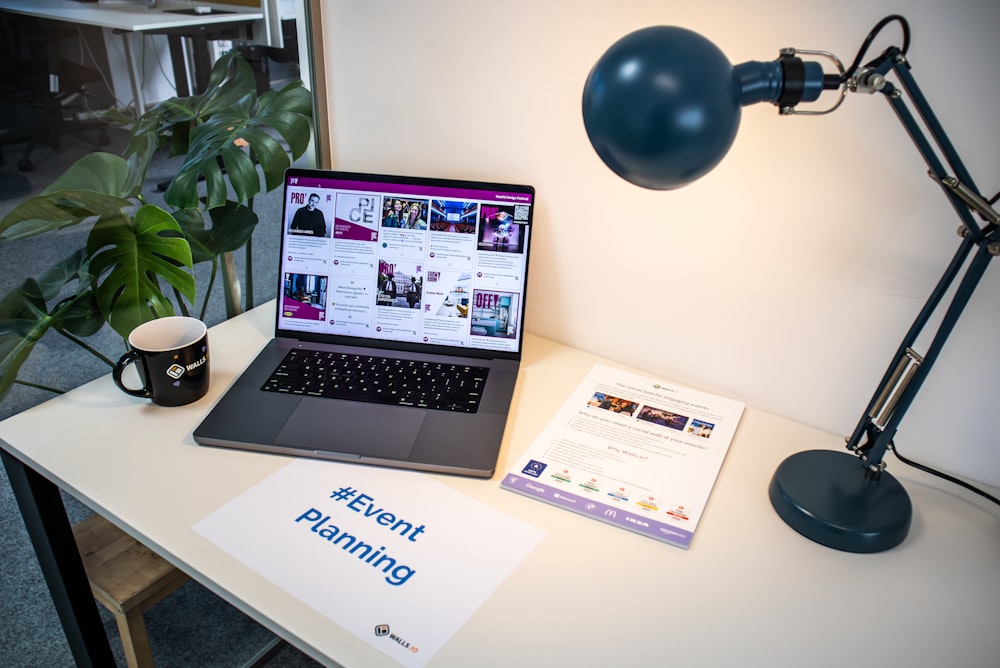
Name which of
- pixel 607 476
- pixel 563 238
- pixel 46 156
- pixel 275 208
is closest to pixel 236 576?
pixel 607 476

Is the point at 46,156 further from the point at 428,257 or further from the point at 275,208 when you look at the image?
the point at 428,257

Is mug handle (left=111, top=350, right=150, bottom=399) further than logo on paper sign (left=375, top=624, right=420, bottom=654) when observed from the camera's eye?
Yes

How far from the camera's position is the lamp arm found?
0.62 metres

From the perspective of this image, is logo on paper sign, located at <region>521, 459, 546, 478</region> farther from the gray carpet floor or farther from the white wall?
the gray carpet floor

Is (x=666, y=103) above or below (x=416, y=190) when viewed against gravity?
above

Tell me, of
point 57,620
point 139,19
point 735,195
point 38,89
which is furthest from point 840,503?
point 139,19

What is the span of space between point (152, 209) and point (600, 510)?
0.76 m

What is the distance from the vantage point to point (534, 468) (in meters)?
0.88

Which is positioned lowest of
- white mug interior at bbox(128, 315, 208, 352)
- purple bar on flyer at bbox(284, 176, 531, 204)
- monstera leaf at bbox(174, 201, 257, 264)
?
white mug interior at bbox(128, 315, 208, 352)

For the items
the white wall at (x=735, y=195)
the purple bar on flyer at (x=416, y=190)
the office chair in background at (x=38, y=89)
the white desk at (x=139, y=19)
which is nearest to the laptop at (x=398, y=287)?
the purple bar on flyer at (x=416, y=190)

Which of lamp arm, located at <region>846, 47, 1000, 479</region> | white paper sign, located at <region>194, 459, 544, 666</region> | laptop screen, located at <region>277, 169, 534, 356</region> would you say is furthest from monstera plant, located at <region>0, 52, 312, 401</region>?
lamp arm, located at <region>846, 47, 1000, 479</region>

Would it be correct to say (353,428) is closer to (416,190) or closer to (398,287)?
(398,287)

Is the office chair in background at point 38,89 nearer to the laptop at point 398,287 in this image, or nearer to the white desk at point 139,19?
the white desk at point 139,19

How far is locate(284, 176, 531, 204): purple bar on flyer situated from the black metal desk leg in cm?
54
